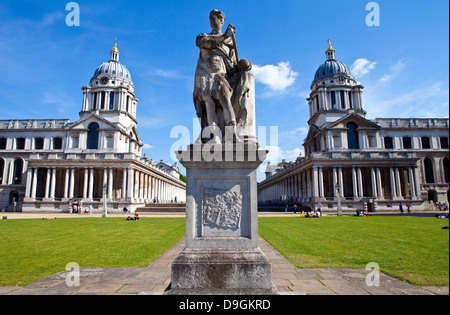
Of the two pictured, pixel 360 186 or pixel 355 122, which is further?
pixel 355 122

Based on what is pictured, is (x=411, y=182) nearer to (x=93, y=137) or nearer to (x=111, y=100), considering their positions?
(x=93, y=137)

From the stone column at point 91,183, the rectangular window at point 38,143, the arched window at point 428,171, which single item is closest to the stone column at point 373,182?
the arched window at point 428,171

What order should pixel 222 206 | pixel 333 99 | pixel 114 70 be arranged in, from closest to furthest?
pixel 222 206, pixel 333 99, pixel 114 70

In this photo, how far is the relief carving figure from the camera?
4273mm

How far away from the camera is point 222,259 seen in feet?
13.2

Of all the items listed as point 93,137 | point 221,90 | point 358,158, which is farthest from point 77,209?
point 358,158

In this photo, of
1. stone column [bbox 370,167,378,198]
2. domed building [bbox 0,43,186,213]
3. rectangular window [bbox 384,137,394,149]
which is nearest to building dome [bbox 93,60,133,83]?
domed building [bbox 0,43,186,213]

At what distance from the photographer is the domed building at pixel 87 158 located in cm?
4906

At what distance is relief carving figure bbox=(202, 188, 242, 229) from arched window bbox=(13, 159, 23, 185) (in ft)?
232

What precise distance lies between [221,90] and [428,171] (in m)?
71.7

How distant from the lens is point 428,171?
60.2 metres

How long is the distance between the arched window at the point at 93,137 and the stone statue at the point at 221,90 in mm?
56788

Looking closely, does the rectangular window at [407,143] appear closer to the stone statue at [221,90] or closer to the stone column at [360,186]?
the stone column at [360,186]
